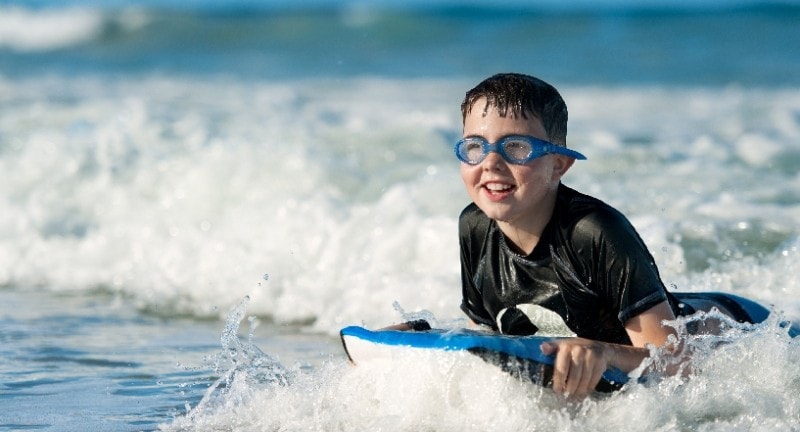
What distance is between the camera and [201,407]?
4.17 m

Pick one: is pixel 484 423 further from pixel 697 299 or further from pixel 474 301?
pixel 697 299

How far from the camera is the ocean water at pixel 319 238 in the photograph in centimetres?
386

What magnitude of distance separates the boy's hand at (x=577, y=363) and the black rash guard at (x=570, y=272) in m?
0.18

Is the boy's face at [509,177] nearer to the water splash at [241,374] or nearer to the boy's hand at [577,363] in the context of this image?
the boy's hand at [577,363]

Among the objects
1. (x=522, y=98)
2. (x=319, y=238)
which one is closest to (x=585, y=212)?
(x=522, y=98)

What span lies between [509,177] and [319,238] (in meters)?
3.45

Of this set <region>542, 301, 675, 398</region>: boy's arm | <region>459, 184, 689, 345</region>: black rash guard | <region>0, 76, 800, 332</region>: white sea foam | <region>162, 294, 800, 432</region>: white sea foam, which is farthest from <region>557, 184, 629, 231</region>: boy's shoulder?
<region>0, 76, 800, 332</region>: white sea foam

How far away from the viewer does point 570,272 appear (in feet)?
12.1

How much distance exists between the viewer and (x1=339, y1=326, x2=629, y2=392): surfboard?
135 inches

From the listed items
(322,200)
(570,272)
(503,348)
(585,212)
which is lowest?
(503,348)

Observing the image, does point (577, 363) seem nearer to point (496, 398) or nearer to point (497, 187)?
point (496, 398)

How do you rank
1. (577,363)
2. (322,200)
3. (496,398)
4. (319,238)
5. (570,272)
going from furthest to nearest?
1. (322,200)
2. (319,238)
3. (570,272)
4. (496,398)
5. (577,363)

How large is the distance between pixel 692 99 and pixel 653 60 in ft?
15.8

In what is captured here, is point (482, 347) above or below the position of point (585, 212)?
below
